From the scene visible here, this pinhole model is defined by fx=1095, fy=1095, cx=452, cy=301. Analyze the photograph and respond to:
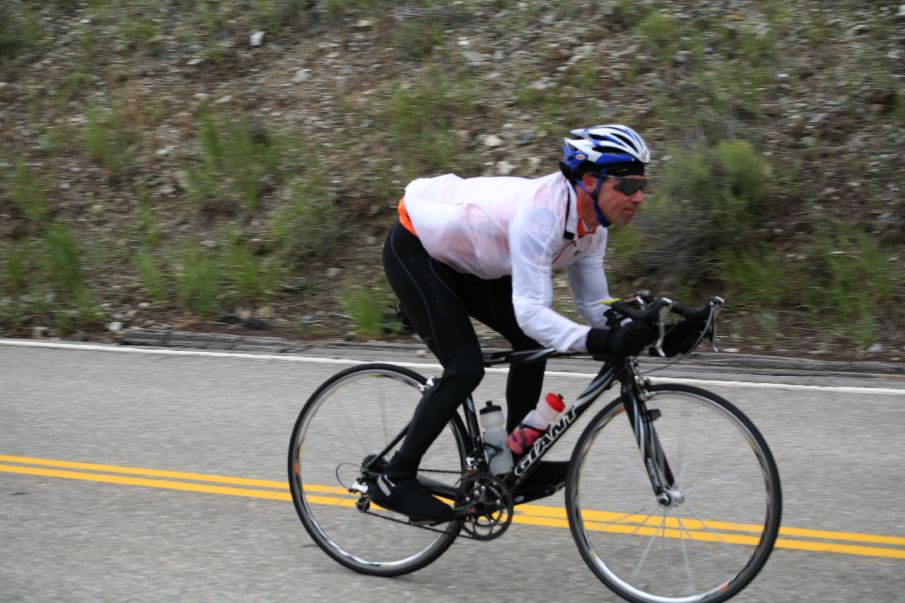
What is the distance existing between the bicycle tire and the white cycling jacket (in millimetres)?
666

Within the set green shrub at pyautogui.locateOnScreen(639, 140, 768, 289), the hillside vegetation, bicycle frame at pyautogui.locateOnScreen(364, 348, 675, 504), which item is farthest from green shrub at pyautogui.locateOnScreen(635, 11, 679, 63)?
bicycle frame at pyautogui.locateOnScreen(364, 348, 675, 504)

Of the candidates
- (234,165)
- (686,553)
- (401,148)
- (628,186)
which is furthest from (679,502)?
(234,165)

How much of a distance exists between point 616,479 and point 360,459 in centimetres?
126

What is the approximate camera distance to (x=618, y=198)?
13.3 feet

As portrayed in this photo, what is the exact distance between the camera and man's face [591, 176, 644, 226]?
404cm

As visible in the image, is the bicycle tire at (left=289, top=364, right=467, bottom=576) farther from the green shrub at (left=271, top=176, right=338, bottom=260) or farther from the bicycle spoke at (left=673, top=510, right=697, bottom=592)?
the green shrub at (left=271, top=176, right=338, bottom=260)

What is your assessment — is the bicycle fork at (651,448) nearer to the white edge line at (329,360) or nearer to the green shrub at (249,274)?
the white edge line at (329,360)

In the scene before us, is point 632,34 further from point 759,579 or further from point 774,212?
point 759,579

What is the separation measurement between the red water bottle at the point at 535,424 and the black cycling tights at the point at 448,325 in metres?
0.21

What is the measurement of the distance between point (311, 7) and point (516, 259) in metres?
12.0

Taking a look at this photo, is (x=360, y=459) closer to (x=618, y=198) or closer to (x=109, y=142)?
(x=618, y=198)

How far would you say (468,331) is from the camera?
4457 millimetres

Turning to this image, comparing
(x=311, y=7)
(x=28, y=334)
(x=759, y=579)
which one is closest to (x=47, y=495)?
(x=759, y=579)

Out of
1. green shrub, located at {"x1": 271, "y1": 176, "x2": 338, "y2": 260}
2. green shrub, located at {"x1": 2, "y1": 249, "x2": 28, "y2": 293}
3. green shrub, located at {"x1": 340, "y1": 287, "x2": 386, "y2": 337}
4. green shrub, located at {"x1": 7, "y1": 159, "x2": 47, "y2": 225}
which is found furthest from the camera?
green shrub, located at {"x1": 7, "y1": 159, "x2": 47, "y2": 225}
